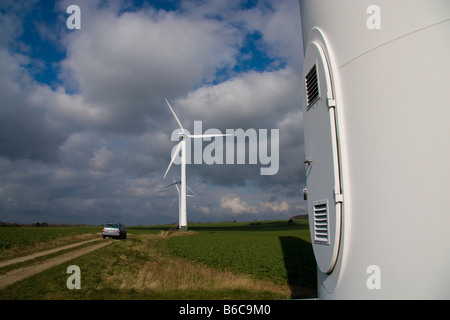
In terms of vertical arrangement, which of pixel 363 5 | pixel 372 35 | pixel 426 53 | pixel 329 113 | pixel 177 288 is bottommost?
pixel 177 288

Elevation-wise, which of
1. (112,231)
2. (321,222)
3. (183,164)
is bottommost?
(112,231)

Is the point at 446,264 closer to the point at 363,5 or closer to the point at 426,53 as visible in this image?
the point at 426,53

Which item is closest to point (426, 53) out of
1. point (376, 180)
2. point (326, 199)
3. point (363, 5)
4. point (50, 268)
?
point (363, 5)

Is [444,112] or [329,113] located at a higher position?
[329,113]

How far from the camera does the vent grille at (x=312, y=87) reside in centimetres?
581

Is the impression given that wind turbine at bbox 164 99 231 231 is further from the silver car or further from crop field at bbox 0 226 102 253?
crop field at bbox 0 226 102 253

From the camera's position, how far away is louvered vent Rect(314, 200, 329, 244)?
5250 mm

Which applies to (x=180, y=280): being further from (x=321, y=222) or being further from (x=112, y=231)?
(x=112, y=231)

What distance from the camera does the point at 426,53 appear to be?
156 inches

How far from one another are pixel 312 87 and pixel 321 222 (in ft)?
8.25

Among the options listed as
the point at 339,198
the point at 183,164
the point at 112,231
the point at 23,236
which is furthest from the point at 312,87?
the point at 183,164

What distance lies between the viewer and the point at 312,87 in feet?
19.7

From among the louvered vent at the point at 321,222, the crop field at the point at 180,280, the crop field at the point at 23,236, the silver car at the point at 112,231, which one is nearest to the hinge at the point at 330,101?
the louvered vent at the point at 321,222

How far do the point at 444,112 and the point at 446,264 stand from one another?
1.77 m
